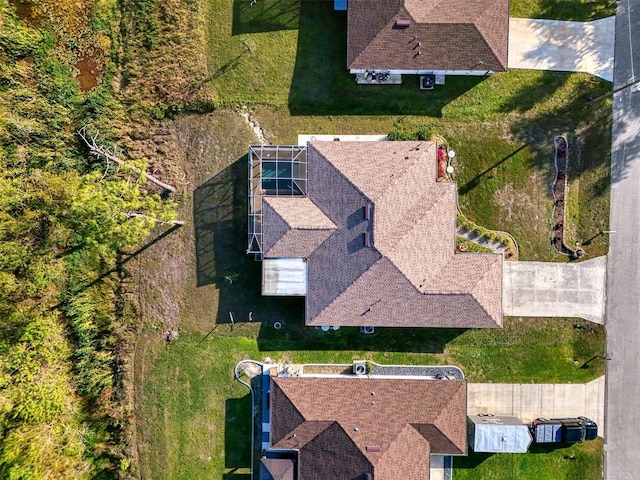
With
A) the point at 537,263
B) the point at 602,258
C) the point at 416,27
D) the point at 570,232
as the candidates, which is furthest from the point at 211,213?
the point at 602,258

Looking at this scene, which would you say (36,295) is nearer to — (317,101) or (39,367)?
(39,367)

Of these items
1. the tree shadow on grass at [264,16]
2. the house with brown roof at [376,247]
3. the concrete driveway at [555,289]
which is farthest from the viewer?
the tree shadow on grass at [264,16]

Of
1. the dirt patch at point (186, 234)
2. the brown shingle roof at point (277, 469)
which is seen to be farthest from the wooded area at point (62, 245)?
the brown shingle roof at point (277, 469)

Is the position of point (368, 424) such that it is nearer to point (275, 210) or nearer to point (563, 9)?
point (275, 210)

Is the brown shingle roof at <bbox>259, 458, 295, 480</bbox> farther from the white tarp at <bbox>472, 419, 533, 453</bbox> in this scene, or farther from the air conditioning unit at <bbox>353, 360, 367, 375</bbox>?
the white tarp at <bbox>472, 419, 533, 453</bbox>

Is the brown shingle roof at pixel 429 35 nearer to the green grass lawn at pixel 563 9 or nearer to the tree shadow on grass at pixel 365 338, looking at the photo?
the green grass lawn at pixel 563 9
